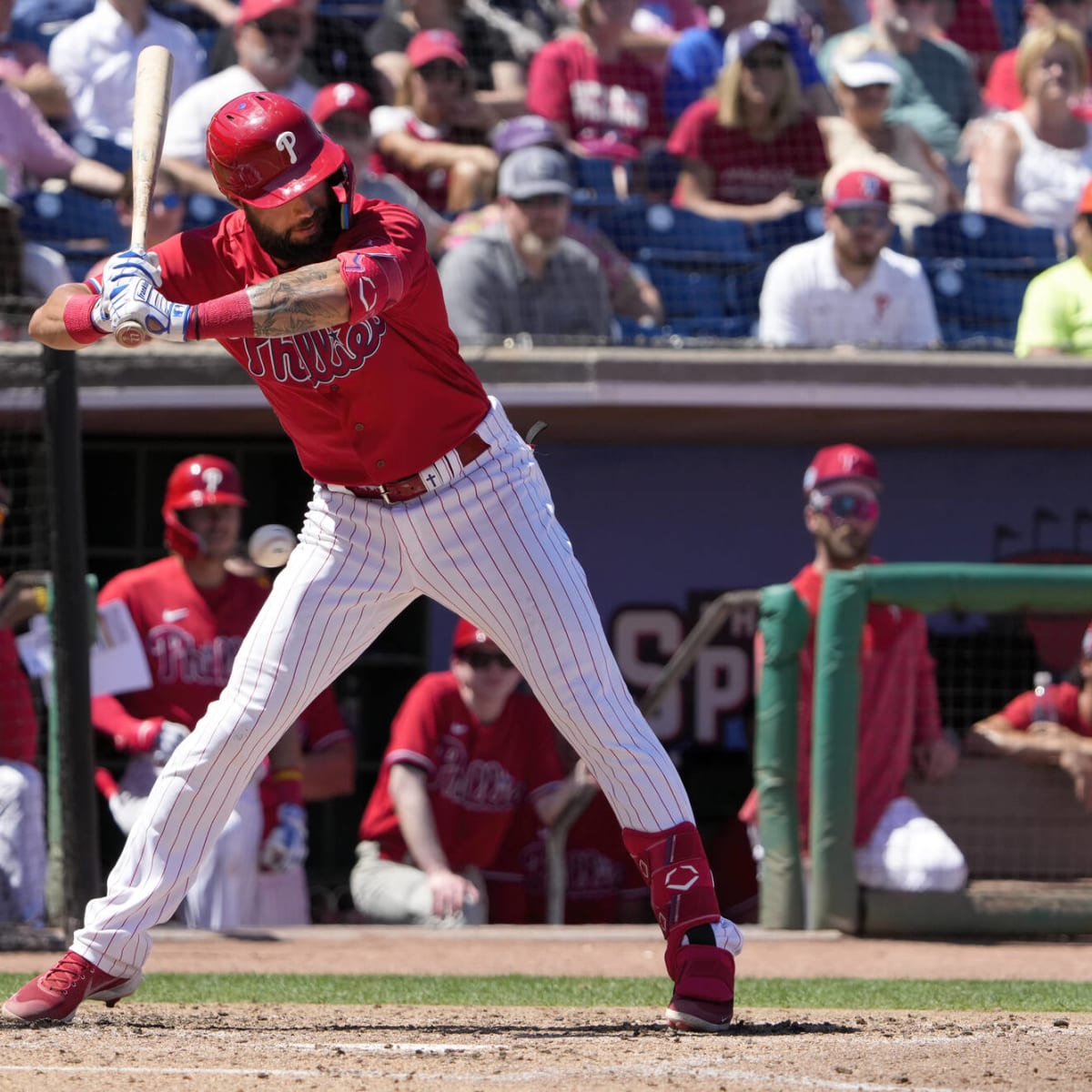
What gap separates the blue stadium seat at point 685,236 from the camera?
805cm

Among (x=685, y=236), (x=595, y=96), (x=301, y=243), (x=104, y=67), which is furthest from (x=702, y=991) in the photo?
(x=595, y=96)

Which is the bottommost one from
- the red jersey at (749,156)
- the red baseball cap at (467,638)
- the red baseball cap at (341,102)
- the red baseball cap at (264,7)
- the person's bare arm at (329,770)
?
the person's bare arm at (329,770)

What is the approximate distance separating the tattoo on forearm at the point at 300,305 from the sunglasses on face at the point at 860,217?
4424mm

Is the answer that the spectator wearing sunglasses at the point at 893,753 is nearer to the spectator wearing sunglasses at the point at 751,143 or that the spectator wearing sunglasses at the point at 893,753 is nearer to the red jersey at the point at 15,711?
the red jersey at the point at 15,711

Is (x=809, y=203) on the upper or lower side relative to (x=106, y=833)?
upper

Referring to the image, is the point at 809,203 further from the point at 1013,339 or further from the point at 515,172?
the point at 515,172

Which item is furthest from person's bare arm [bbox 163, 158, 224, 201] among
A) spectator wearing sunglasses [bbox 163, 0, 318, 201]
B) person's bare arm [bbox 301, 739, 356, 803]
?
person's bare arm [bbox 301, 739, 356, 803]

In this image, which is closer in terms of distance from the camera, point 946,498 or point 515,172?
point 515,172

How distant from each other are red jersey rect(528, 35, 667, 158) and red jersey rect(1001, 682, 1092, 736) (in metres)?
3.52

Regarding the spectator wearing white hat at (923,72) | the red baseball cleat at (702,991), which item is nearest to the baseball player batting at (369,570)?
the red baseball cleat at (702,991)

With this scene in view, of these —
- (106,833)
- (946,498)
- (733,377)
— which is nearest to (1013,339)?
(946,498)

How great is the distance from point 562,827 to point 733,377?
1.66 meters

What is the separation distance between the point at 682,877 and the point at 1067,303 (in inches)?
168

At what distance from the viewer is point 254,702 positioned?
3.52 metres
